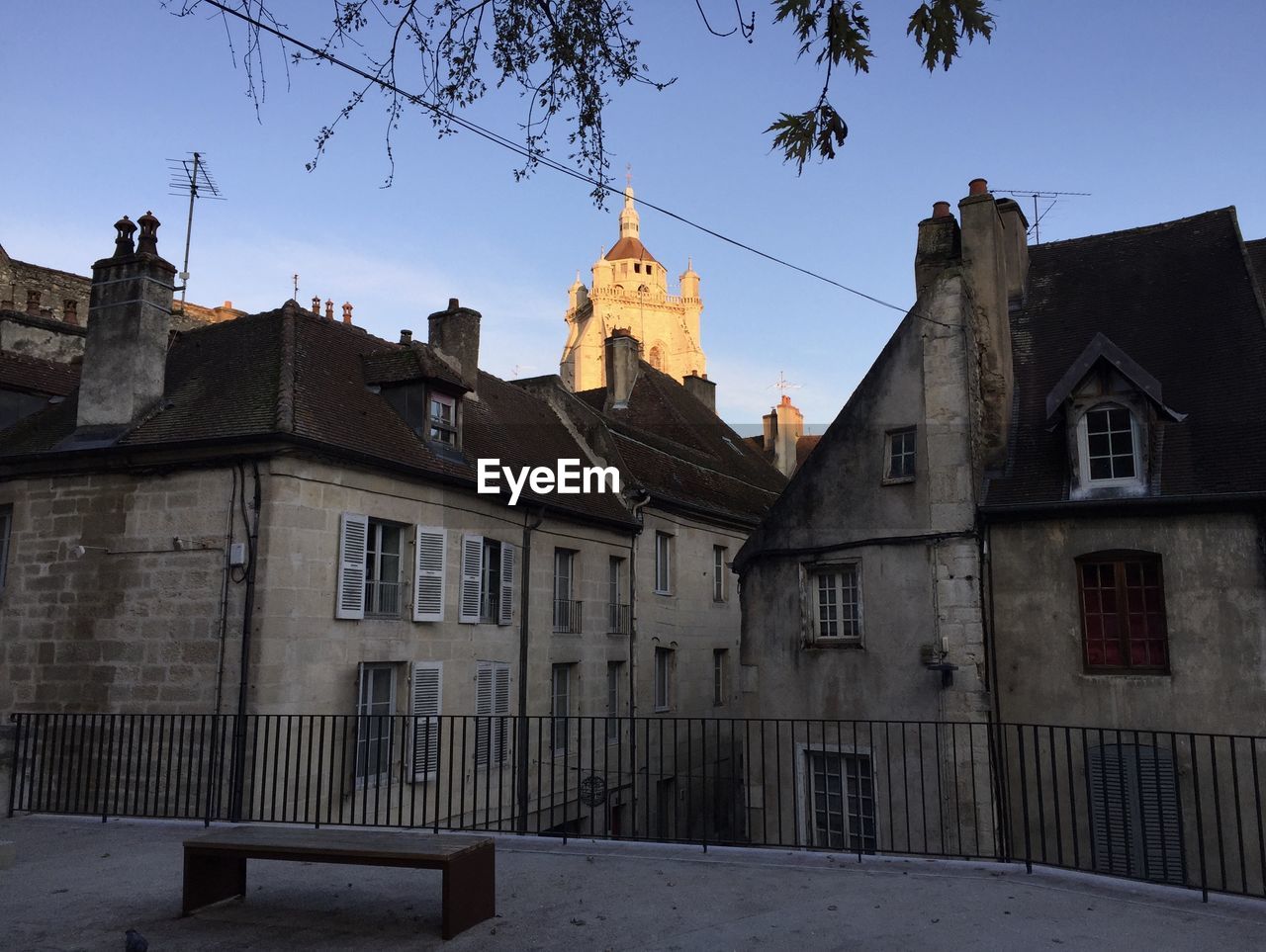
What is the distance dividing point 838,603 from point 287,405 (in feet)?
29.0

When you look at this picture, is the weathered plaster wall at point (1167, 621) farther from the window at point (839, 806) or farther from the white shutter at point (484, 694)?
the white shutter at point (484, 694)

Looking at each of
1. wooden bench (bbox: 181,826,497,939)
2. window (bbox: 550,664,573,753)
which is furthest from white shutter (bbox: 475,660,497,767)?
wooden bench (bbox: 181,826,497,939)

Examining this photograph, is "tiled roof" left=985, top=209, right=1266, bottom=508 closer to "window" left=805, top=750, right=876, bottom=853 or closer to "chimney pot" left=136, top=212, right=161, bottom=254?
"window" left=805, top=750, right=876, bottom=853

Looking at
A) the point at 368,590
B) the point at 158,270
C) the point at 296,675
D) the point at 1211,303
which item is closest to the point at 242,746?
the point at 296,675

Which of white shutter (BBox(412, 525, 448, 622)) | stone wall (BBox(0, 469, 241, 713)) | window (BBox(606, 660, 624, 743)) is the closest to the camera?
stone wall (BBox(0, 469, 241, 713))

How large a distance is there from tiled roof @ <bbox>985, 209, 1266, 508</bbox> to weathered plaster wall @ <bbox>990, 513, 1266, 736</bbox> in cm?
55

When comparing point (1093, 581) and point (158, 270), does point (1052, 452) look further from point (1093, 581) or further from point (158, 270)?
point (158, 270)

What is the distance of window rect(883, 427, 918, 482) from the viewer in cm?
1543

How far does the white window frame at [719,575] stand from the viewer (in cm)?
2584

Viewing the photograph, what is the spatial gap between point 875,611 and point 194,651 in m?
9.77

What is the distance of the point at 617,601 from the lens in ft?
72.8

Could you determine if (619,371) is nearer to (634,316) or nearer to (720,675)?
(720,675)

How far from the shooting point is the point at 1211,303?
1540cm

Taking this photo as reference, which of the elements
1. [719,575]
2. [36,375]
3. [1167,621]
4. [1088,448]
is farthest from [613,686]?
[36,375]
